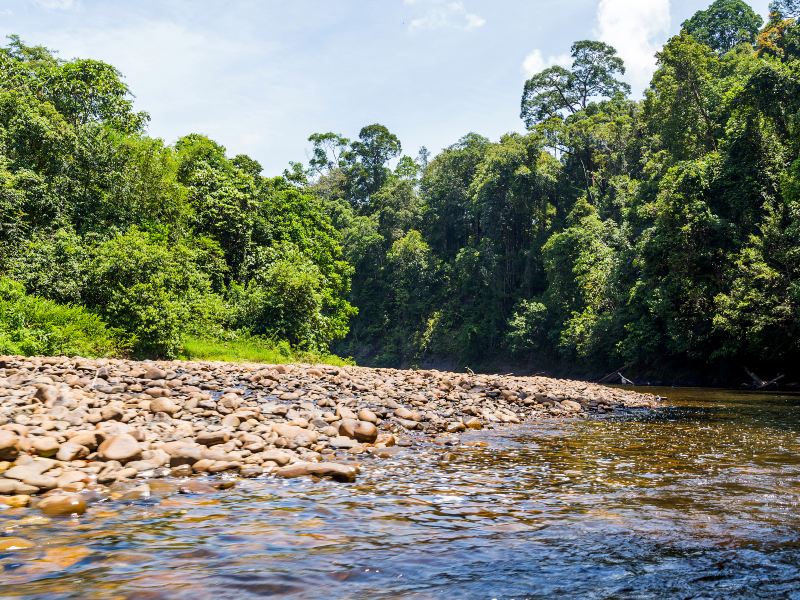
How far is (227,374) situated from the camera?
42.6 feet

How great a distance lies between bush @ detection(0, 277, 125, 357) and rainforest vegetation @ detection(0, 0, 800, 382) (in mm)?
52

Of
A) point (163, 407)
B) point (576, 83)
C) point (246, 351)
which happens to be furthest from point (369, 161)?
point (163, 407)

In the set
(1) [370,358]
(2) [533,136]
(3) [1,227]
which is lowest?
(1) [370,358]

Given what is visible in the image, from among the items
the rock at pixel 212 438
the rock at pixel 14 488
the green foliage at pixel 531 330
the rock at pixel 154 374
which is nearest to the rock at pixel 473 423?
the rock at pixel 212 438

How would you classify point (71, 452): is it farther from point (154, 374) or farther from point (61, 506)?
point (154, 374)

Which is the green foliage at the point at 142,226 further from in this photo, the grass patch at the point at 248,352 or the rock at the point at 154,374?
the rock at the point at 154,374

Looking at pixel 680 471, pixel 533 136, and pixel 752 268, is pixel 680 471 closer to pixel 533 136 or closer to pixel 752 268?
pixel 752 268

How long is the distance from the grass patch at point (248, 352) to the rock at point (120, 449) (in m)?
13.4

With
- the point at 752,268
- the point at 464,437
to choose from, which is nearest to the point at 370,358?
the point at 752,268

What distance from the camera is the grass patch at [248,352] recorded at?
758 inches

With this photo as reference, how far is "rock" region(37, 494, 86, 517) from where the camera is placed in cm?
425

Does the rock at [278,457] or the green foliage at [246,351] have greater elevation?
the green foliage at [246,351]

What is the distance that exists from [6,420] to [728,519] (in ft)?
23.1

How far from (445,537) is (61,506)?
Answer: 2788 millimetres
